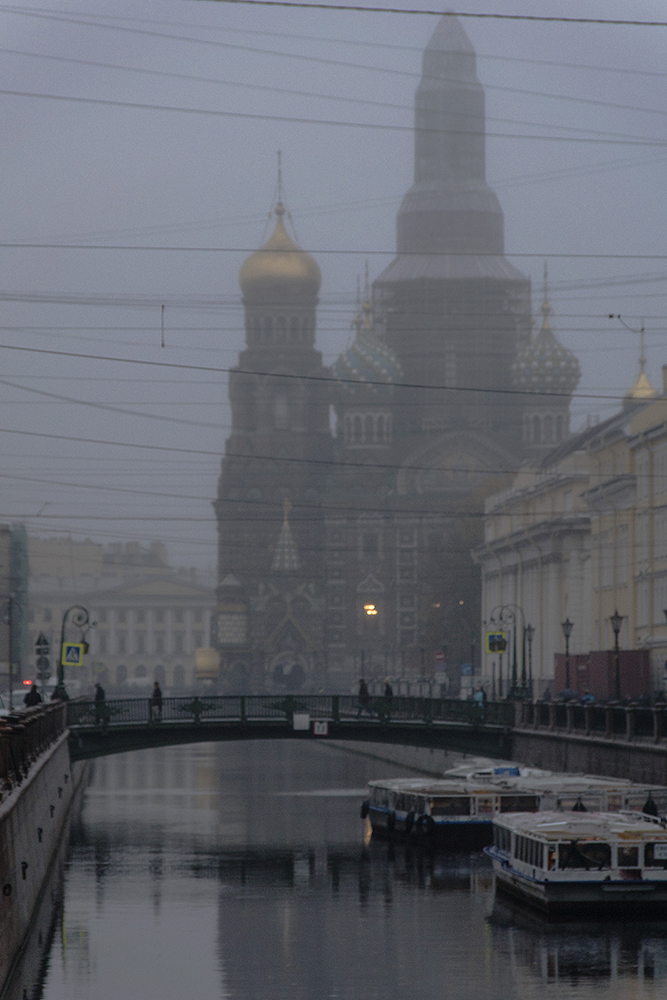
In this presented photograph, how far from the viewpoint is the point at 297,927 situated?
32406 millimetres

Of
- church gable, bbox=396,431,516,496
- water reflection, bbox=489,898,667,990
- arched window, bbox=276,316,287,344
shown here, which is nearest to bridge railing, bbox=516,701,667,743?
water reflection, bbox=489,898,667,990

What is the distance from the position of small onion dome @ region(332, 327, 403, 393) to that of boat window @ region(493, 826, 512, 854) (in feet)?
430

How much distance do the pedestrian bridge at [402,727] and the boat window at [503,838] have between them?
1273cm

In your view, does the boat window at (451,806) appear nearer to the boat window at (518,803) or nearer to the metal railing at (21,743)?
the boat window at (518,803)

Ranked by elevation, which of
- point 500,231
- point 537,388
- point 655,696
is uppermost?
point 500,231

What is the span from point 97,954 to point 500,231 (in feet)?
496

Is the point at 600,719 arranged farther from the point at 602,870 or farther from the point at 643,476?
the point at 643,476

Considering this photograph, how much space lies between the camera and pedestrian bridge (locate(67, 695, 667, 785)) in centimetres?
5375

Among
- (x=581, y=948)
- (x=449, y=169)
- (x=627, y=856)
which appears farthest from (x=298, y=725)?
(x=449, y=169)

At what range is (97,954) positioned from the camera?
2923cm

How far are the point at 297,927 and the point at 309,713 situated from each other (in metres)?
27.8

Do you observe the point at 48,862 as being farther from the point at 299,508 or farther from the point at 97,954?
the point at 299,508

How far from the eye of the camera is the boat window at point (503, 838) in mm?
36481

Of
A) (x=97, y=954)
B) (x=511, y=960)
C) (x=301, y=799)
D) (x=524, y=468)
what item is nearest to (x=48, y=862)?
(x=97, y=954)
